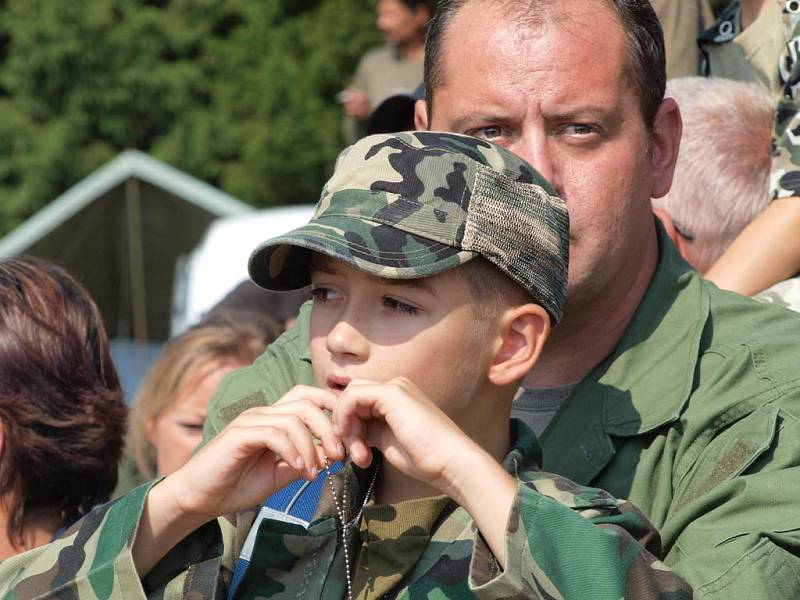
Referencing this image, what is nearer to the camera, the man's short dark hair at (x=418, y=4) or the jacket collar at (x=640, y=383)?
the jacket collar at (x=640, y=383)

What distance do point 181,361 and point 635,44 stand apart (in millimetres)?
2746

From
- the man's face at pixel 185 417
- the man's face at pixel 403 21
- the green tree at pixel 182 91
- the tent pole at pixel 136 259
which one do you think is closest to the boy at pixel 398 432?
the man's face at pixel 185 417

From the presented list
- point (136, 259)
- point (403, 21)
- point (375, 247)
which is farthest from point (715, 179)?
point (136, 259)

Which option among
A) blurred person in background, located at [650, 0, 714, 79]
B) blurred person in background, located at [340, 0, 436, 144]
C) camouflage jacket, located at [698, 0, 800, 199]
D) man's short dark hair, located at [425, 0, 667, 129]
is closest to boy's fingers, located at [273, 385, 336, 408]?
man's short dark hair, located at [425, 0, 667, 129]

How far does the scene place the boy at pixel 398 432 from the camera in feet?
7.83

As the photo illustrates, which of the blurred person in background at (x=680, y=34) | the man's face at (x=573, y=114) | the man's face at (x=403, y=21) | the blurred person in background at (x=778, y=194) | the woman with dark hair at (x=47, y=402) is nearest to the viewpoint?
the man's face at (x=573, y=114)

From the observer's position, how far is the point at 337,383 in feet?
8.39

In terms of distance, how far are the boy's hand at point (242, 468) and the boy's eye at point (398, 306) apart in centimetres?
20

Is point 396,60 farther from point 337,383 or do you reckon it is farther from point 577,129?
point 337,383

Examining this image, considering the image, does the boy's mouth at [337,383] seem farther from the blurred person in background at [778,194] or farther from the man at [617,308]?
the blurred person in background at [778,194]

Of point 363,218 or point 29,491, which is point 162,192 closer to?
point 29,491

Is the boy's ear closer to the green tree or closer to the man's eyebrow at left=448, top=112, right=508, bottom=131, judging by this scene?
the man's eyebrow at left=448, top=112, right=508, bottom=131

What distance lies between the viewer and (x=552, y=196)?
8.91 ft

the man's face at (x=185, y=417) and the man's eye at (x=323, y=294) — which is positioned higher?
the man's eye at (x=323, y=294)
